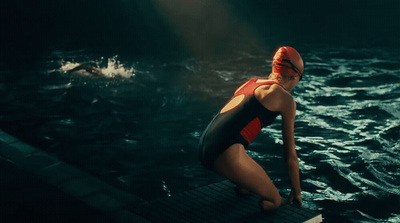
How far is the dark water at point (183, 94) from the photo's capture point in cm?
584

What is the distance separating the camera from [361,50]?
52.0 feet

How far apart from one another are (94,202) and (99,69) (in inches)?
309

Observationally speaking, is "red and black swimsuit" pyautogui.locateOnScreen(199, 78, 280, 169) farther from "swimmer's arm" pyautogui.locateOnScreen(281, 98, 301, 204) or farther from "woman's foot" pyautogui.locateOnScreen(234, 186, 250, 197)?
"woman's foot" pyautogui.locateOnScreen(234, 186, 250, 197)

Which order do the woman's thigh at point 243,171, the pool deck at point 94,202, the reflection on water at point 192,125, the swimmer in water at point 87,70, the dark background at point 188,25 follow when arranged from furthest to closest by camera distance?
the dark background at point 188,25
the swimmer in water at point 87,70
the reflection on water at point 192,125
the pool deck at point 94,202
the woman's thigh at point 243,171

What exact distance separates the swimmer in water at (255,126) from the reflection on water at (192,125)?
52.2 inches

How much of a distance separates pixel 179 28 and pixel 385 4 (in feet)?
39.1

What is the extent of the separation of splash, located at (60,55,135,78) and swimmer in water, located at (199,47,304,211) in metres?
8.06

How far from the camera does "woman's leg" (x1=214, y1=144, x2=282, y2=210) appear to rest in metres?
3.81

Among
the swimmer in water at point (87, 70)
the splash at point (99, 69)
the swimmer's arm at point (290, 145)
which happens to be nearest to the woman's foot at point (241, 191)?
the swimmer's arm at point (290, 145)

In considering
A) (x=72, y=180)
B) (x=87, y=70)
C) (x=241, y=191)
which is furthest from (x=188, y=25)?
(x=241, y=191)

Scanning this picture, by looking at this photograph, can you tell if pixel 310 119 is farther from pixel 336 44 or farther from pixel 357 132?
pixel 336 44

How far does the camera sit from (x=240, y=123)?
12.2ft

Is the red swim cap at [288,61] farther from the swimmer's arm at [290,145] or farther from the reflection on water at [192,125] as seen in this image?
the reflection on water at [192,125]

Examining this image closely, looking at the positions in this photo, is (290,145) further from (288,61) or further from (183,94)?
(183,94)
